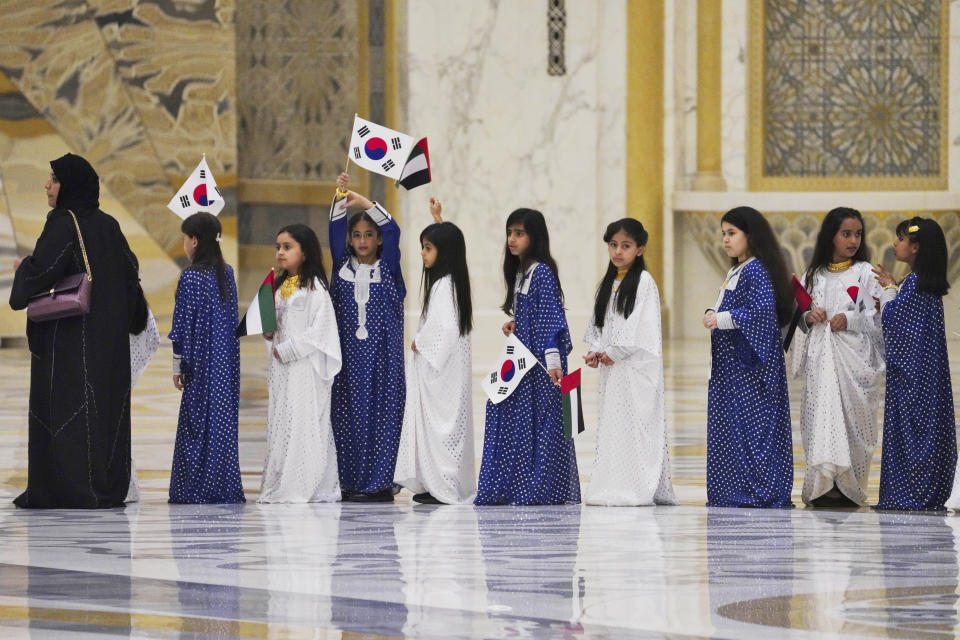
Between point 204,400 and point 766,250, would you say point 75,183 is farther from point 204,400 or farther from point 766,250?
point 766,250

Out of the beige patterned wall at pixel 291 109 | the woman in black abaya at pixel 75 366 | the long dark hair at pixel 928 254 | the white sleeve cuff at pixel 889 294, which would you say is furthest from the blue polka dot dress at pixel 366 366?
the beige patterned wall at pixel 291 109

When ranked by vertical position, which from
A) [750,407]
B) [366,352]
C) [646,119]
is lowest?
[750,407]

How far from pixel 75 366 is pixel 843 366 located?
296cm

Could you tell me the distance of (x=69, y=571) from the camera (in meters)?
5.80

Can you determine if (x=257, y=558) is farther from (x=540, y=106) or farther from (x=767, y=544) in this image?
(x=540, y=106)

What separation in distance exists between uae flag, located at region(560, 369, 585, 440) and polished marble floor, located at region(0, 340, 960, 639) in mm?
330

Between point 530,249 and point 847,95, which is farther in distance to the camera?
point 847,95

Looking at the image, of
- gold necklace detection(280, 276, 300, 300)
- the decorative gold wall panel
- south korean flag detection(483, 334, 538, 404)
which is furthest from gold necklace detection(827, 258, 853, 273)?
the decorative gold wall panel

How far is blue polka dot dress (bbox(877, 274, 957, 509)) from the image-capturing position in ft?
23.9

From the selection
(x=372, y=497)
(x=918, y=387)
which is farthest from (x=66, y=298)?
(x=918, y=387)

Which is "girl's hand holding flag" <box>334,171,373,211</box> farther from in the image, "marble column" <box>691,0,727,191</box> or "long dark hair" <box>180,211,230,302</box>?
"marble column" <box>691,0,727,191</box>

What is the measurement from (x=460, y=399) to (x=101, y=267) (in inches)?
59.3

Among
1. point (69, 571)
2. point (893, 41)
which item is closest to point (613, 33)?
point (893, 41)

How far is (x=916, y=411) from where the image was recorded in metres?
7.31
